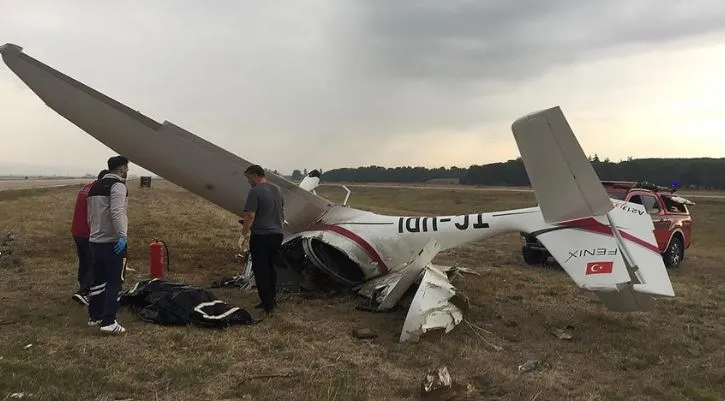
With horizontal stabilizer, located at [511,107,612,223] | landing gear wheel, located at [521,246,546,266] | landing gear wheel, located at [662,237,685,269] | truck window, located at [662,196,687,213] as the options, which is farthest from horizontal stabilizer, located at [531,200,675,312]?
truck window, located at [662,196,687,213]

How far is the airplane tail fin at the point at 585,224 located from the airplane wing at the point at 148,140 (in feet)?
13.0

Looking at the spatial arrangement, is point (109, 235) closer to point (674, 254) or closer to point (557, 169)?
point (557, 169)

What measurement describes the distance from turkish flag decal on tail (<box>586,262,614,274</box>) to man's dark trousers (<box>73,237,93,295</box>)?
20.3 feet

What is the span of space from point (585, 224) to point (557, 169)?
2.71 ft

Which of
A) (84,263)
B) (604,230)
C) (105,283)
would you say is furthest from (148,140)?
(604,230)

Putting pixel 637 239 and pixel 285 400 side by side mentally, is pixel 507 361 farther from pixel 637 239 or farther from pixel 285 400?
pixel 285 400

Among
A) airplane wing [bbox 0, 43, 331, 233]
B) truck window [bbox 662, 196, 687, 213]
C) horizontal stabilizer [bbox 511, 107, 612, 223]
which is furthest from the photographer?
truck window [bbox 662, 196, 687, 213]

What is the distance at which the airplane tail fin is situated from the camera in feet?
18.5

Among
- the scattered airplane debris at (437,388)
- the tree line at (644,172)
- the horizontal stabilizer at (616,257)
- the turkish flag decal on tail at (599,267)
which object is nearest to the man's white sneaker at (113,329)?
the scattered airplane debris at (437,388)

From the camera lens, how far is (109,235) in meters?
6.05

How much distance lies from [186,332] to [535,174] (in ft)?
13.5

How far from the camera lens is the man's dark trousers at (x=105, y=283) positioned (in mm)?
5922

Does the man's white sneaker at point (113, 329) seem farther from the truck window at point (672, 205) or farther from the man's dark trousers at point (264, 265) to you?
the truck window at point (672, 205)

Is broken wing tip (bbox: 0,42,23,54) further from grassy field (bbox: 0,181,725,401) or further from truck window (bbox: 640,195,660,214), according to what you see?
truck window (bbox: 640,195,660,214)
